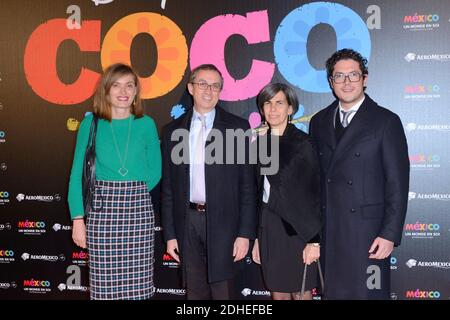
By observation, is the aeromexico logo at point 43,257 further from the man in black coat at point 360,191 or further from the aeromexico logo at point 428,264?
the aeromexico logo at point 428,264

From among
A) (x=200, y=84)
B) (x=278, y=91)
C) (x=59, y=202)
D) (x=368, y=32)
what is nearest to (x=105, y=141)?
(x=200, y=84)

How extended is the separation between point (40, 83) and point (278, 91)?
2.25 meters

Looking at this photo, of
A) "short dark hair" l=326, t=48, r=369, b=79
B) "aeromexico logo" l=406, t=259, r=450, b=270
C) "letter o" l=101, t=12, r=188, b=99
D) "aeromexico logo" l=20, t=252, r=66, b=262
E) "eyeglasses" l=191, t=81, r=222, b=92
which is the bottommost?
"aeromexico logo" l=20, t=252, r=66, b=262

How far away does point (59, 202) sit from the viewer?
3.96 metres

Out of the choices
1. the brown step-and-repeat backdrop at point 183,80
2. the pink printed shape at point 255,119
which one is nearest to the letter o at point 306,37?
the brown step-and-repeat backdrop at point 183,80

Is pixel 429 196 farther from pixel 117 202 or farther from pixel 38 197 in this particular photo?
pixel 38 197

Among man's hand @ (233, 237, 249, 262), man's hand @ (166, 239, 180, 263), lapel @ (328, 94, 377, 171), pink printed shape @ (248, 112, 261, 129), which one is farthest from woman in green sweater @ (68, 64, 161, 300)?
lapel @ (328, 94, 377, 171)

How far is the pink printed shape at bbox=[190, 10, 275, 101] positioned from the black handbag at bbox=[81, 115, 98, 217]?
1251 millimetres

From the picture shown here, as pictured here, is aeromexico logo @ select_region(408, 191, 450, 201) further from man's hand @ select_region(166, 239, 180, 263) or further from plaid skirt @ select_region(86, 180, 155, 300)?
plaid skirt @ select_region(86, 180, 155, 300)

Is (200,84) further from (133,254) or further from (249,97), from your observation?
(133,254)

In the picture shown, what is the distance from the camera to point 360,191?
8.77 feet

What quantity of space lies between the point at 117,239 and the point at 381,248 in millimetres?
1572

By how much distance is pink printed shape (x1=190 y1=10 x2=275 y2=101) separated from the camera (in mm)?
3625

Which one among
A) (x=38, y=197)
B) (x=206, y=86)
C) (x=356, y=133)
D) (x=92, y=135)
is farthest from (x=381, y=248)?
(x=38, y=197)
